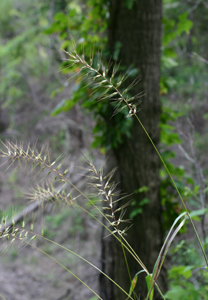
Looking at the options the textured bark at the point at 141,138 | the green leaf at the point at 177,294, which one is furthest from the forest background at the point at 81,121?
the textured bark at the point at 141,138

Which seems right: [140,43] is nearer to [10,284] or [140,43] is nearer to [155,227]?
[155,227]

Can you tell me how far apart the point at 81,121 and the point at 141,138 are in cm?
306

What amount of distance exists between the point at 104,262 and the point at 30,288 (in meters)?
3.91

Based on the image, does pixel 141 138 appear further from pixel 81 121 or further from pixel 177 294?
pixel 81 121

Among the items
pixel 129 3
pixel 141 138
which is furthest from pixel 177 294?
pixel 129 3

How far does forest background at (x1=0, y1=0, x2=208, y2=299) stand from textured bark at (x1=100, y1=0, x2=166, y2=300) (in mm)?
111

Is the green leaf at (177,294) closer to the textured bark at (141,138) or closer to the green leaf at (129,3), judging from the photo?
the textured bark at (141,138)

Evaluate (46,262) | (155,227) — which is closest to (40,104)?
(46,262)

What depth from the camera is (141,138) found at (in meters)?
2.29

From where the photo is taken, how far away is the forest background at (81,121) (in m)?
2.46

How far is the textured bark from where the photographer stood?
225cm

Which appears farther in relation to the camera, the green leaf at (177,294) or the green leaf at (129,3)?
the green leaf at (129,3)

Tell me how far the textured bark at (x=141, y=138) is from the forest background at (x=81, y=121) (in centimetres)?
11

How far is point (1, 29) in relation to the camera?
10.5 metres
